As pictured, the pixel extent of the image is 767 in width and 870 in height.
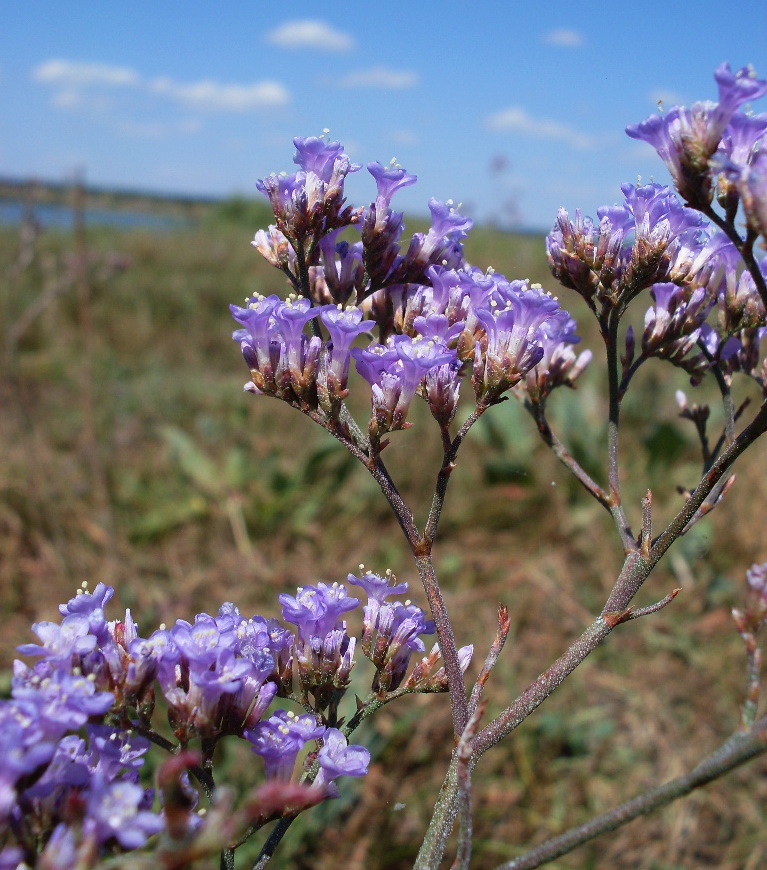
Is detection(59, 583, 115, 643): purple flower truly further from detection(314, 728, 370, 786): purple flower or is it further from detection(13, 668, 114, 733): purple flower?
detection(314, 728, 370, 786): purple flower

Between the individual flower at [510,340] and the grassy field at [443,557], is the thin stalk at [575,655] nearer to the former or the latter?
the individual flower at [510,340]

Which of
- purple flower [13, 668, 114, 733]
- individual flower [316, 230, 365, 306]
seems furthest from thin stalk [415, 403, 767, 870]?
individual flower [316, 230, 365, 306]

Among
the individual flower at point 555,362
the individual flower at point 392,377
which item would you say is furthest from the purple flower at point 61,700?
the individual flower at point 555,362

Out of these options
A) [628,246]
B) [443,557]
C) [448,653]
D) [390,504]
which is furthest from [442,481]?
[443,557]

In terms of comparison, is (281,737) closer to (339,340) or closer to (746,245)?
(339,340)

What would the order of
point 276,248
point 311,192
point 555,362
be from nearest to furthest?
point 311,192
point 276,248
point 555,362

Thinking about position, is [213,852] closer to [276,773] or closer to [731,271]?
[276,773]
